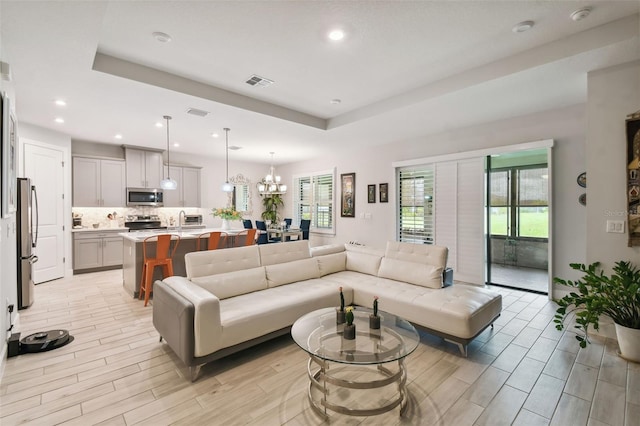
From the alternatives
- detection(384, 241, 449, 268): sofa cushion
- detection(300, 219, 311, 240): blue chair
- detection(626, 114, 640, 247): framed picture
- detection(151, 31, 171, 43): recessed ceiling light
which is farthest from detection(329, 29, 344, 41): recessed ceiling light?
detection(300, 219, 311, 240): blue chair

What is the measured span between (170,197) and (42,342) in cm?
512

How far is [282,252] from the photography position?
153 inches

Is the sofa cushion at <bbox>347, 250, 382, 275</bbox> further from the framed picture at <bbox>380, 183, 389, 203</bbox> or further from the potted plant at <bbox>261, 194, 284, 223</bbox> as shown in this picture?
the potted plant at <bbox>261, 194, 284, 223</bbox>

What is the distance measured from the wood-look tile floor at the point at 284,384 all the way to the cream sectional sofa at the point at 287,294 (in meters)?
0.23

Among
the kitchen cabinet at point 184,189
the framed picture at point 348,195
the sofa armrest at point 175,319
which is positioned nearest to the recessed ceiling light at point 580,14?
the sofa armrest at point 175,319

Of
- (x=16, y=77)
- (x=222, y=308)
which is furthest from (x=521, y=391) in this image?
(x=16, y=77)

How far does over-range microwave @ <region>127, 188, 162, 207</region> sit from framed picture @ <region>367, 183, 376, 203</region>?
16.9 ft

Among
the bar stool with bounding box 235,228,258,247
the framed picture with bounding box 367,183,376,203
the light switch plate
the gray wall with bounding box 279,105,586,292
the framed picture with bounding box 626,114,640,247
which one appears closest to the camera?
the framed picture with bounding box 626,114,640,247

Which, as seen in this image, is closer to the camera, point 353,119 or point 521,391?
point 521,391

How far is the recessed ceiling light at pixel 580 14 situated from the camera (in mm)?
2488

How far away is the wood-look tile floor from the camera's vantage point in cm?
199

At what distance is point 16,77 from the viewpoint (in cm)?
333

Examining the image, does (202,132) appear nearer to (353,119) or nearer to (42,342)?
(353,119)

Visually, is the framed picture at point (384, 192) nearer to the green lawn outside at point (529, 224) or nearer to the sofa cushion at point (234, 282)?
the green lawn outside at point (529, 224)
